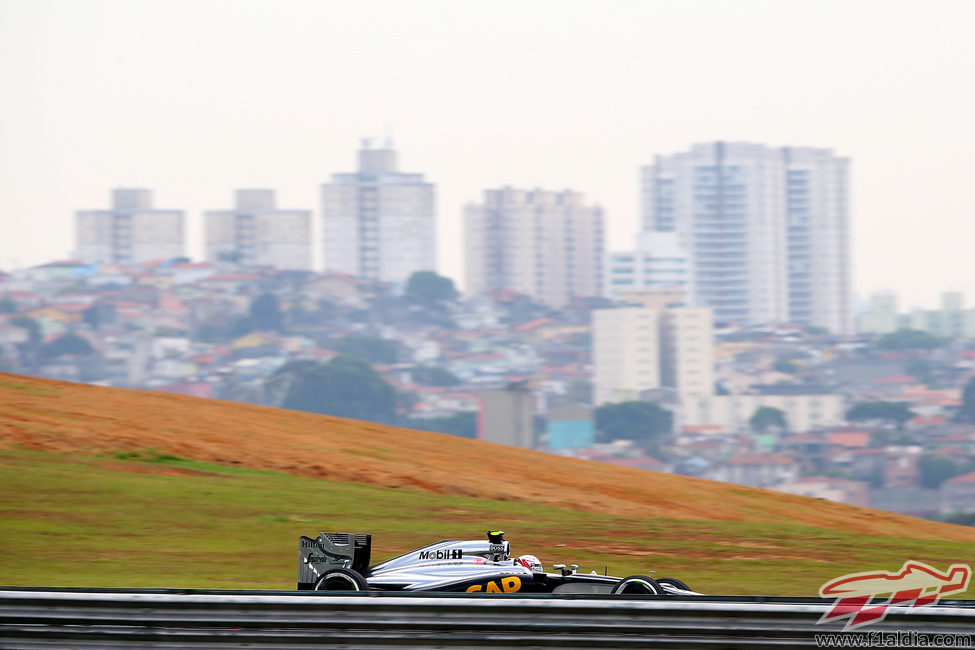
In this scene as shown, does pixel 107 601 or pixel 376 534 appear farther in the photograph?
pixel 376 534

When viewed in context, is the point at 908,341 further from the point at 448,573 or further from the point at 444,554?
the point at 448,573

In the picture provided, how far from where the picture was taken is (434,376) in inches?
7539

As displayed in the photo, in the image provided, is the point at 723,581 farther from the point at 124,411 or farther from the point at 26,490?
the point at 124,411

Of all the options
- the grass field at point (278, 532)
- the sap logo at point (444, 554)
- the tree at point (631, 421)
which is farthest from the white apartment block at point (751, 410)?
the sap logo at point (444, 554)

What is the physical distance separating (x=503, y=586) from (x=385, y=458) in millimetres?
10557

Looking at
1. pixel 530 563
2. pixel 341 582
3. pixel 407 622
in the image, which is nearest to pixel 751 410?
pixel 530 563

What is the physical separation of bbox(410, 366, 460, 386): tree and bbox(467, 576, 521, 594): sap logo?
180441 mm

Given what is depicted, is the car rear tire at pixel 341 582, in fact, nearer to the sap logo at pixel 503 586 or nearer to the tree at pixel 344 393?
the sap logo at pixel 503 586

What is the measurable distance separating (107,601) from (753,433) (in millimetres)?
169391

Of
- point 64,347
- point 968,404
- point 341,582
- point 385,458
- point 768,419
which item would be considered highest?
point 64,347

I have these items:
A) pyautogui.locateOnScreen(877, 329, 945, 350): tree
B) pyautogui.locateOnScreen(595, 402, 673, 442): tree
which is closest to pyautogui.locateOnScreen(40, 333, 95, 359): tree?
pyautogui.locateOnScreen(595, 402, 673, 442): tree

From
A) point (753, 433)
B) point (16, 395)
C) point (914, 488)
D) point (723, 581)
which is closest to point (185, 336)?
point (753, 433)

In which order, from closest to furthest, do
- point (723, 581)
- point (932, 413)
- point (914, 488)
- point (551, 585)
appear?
point (551, 585) → point (723, 581) → point (914, 488) → point (932, 413)

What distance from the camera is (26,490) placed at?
16.1 m
